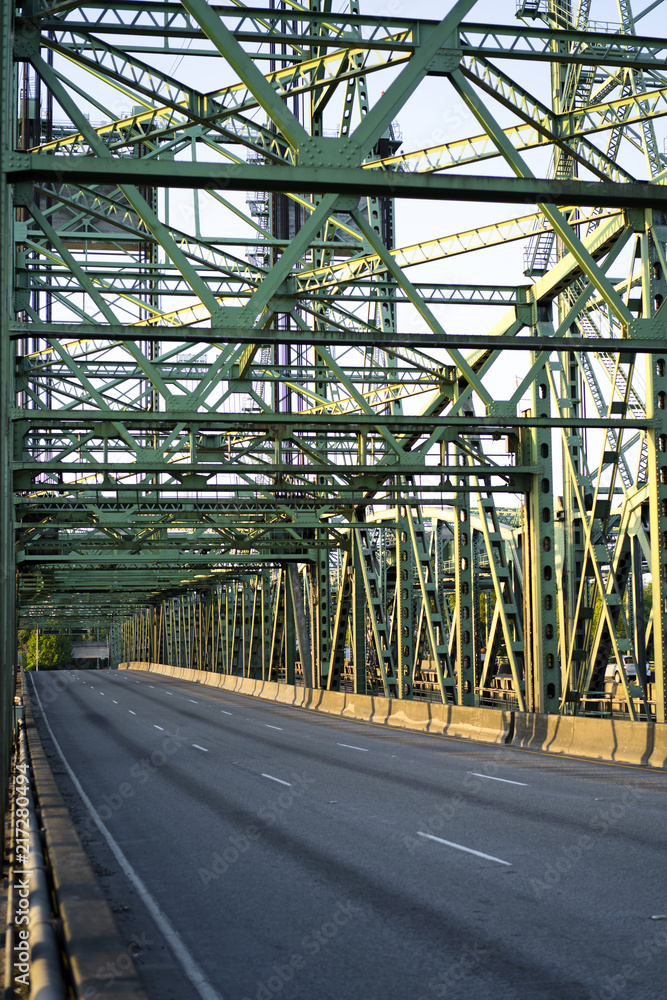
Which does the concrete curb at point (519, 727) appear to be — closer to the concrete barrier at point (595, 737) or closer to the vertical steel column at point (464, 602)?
the concrete barrier at point (595, 737)

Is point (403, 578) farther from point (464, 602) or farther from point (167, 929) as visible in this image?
point (167, 929)

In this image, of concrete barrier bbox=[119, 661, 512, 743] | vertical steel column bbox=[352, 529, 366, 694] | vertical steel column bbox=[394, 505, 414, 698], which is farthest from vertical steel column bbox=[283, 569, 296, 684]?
vertical steel column bbox=[394, 505, 414, 698]

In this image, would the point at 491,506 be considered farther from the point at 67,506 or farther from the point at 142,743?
the point at 67,506

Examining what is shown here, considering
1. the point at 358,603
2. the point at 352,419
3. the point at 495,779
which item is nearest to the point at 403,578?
the point at 358,603

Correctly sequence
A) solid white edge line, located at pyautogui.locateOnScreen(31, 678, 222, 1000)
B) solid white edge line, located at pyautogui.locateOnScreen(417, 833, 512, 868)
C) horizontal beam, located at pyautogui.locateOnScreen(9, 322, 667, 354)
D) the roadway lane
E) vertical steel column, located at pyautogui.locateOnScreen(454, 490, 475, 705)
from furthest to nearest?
vertical steel column, located at pyautogui.locateOnScreen(454, 490, 475, 705), horizontal beam, located at pyautogui.locateOnScreen(9, 322, 667, 354), solid white edge line, located at pyautogui.locateOnScreen(417, 833, 512, 868), the roadway lane, solid white edge line, located at pyautogui.locateOnScreen(31, 678, 222, 1000)

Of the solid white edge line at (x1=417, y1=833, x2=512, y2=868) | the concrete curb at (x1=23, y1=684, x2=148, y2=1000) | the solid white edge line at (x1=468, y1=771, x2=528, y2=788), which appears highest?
the concrete curb at (x1=23, y1=684, x2=148, y2=1000)

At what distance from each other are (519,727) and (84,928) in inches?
685

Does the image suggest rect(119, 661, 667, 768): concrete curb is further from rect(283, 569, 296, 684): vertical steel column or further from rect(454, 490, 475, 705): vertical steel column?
rect(283, 569, 296, 684): vertical steel column

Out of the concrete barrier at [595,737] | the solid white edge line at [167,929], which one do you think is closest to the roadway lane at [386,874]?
the solid white edge line at [167,929]

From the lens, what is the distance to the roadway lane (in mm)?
7602

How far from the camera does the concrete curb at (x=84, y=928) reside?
20.4 ft

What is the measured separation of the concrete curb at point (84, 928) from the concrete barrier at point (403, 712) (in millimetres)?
14472

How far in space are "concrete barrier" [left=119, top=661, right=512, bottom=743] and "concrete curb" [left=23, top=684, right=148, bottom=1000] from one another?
570 inches

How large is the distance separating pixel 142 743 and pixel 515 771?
40.2 feet
